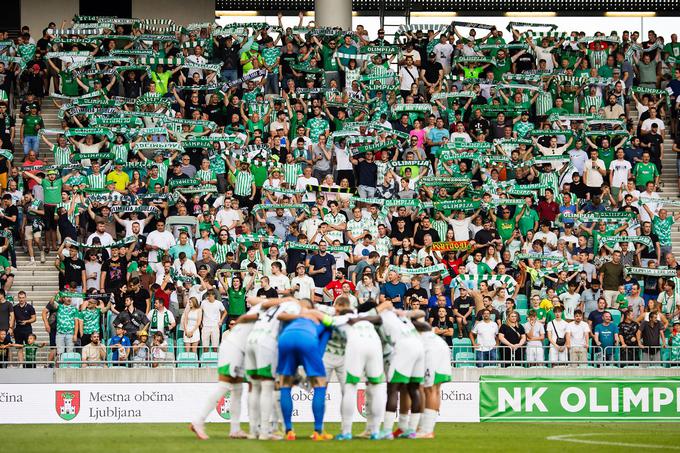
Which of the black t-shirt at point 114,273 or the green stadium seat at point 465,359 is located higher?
the black t-shirt at point 114,273

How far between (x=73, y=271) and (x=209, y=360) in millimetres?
4072

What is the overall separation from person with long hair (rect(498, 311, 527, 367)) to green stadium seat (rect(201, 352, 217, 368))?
19.1 feet

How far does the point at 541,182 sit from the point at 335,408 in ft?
31.7

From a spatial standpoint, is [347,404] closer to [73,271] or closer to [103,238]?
[73,271]

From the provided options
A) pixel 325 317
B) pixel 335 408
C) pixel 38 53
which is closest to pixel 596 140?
pixel 335 408

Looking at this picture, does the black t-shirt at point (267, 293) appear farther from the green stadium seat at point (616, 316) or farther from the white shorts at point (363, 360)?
the white shorts at point (363, 360)

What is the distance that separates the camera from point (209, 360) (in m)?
27.5

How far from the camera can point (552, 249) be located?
31.1 m

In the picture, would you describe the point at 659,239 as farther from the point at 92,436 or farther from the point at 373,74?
the point at 92,436

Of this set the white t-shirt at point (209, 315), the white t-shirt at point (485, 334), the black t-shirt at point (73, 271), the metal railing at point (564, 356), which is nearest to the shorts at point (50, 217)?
the black t-shirt at point (73, 271)

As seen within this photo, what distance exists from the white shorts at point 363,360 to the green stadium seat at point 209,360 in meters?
9.03

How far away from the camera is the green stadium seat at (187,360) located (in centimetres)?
2731

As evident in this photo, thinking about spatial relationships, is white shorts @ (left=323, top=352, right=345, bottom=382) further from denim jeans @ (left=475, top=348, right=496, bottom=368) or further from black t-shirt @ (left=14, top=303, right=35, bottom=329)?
black t-shirt @ (left=14, top=303, right=35, bottom=329)

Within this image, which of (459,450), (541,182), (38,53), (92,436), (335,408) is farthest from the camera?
(38,53)
